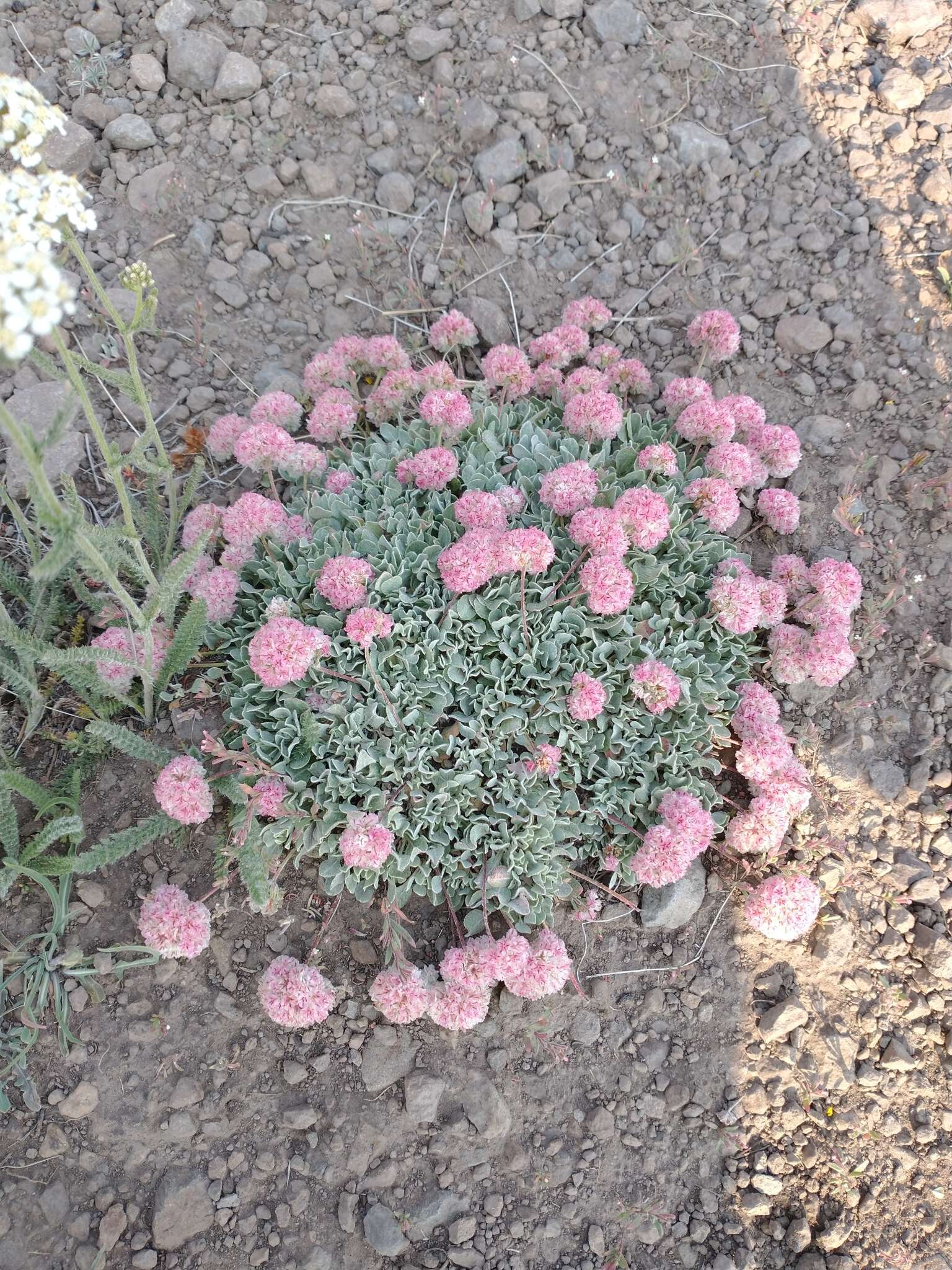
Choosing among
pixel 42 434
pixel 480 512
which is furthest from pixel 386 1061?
pixel 42 434

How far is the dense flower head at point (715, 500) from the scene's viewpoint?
11.1ft

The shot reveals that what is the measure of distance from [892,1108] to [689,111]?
4.69 metres

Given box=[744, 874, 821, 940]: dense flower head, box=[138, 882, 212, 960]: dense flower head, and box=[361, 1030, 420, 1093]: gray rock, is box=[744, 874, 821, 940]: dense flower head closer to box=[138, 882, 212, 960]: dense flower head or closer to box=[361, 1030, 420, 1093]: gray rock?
box=[361, 1030, 420, 1093]: gray rock

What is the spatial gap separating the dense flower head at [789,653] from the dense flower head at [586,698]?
2.56 ft

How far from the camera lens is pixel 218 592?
10.4 ft

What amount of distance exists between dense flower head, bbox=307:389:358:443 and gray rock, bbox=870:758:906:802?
2.60 m

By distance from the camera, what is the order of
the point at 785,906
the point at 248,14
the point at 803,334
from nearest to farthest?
the point at 785,906 → the point at 803,334 → the point at 248,14

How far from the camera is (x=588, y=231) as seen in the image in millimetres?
4363

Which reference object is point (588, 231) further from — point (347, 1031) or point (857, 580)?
point (347, 1031)

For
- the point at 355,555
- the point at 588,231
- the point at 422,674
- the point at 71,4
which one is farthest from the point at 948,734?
the point at 71,4

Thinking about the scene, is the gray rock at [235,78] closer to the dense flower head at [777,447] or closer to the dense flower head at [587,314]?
the dense flower head at [587,314]

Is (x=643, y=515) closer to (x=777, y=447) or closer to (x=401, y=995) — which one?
(x=777, y=447)

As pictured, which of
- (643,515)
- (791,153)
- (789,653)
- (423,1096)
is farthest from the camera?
(791,153)

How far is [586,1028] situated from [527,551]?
5.59 feet
